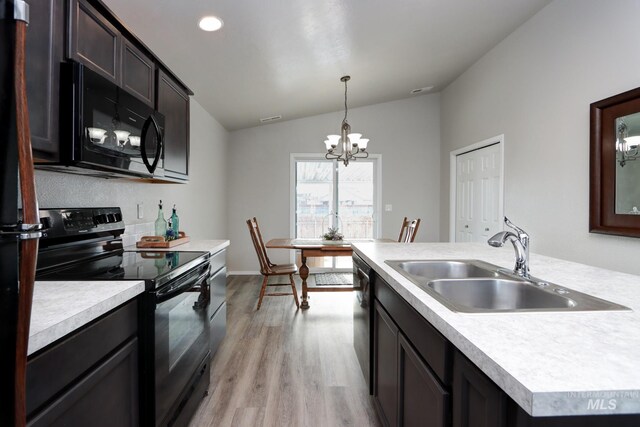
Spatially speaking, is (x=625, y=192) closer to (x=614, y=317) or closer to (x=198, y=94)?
(x=614, y=317)

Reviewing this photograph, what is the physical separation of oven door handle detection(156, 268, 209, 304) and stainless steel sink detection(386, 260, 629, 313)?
1025 mm

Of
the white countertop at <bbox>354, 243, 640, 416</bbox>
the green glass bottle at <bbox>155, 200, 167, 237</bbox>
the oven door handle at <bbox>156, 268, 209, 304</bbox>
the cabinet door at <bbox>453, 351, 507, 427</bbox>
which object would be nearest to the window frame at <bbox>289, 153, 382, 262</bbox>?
the green glass bottle at <bbox>155, 200, 167, 237</bbox>

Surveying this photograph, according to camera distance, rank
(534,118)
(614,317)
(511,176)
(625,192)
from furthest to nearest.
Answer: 1. (511,176)
2. (534,118)
3. (625,192)
4. (614,317)

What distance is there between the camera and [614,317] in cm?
91

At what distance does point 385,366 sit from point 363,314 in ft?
1.72

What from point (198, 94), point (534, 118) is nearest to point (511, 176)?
point (534, 118)

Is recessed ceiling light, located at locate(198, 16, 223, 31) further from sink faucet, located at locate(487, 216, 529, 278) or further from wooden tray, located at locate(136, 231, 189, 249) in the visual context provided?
sink faucet, located at locate(487, 216, 529, 278)

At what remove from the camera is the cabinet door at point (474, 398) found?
68cm

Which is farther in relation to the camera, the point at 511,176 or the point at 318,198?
the point at 318,198

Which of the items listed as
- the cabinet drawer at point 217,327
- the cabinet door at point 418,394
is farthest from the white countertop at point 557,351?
the cabinet drawer at point 217,327

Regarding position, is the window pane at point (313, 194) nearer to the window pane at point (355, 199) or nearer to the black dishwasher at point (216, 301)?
the window pane at point (355, 199)

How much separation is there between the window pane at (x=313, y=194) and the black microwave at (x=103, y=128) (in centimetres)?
378

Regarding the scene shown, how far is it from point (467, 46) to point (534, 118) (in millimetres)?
1165

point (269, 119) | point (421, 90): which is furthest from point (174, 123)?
point (421, 90)
